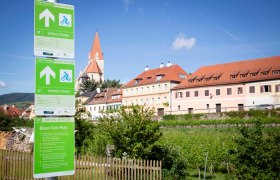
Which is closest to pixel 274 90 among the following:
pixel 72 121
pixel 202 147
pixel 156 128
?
pixel 202 147

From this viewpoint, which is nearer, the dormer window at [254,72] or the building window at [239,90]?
the dormer window at [254,72]

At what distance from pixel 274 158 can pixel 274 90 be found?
40.4 meters

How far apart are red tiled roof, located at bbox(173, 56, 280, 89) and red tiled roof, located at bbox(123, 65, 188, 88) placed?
469cm

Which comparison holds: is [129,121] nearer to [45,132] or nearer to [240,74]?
[45,132]

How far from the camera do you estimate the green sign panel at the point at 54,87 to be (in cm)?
416

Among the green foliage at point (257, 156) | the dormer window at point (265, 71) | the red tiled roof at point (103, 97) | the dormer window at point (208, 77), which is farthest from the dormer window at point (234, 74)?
the green foliage at point (257, 156)

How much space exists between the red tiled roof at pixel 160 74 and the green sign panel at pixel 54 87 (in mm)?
61117

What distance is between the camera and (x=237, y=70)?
55.1 metres

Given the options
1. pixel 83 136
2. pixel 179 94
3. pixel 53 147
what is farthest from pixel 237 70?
pixel 53 147

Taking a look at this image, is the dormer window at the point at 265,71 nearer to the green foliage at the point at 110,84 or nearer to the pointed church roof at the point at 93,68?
the green foliage at the point at 110,84

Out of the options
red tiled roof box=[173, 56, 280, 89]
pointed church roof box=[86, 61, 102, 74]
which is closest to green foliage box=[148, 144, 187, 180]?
red tiled roof box=[173, 56, 280, 89]

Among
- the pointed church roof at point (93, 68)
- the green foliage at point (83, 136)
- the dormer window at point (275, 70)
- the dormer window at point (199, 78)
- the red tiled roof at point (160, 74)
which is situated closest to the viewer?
the green foliage at point (83, 136)

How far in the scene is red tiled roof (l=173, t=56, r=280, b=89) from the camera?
51.0 m

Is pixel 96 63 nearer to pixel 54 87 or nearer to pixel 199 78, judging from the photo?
pixel 199 78
